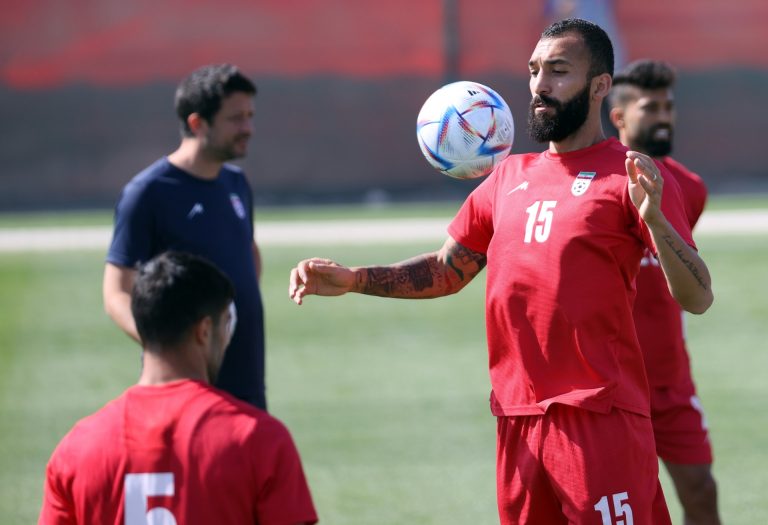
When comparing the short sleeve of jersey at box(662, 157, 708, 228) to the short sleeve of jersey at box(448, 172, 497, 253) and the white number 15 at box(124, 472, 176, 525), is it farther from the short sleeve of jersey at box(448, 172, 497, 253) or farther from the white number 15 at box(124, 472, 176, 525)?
the white number 15 at box(124, 472, 176, 525)

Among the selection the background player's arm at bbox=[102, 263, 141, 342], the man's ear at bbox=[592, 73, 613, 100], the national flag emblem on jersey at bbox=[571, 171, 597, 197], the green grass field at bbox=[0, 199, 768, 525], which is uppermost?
the man's ear at bbox=[592, 73, 613, 100]

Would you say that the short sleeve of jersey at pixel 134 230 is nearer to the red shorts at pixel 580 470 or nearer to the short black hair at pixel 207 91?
the short black hair at pixel 207 91

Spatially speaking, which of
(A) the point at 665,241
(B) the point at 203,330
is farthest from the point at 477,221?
(B) the point at 203,330

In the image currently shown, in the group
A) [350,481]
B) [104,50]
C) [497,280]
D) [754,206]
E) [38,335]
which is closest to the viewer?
[497,280]

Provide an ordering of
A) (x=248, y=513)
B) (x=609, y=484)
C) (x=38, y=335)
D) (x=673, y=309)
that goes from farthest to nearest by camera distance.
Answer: (x=38, y=335) → (x=673, y=309) → (x=609, y=484) → (x=248, y=513)

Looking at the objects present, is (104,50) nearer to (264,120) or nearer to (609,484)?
(264,120)

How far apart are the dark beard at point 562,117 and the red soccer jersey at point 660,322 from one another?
1.82m

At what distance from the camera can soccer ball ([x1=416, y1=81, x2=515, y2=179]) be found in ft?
17.0

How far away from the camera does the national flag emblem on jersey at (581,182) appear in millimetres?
4465

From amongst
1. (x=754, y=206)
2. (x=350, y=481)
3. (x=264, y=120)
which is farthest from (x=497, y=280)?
(x=264, y=120)

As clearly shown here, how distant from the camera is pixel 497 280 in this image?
4.61m

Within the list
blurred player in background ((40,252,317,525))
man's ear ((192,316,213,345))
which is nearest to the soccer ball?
man's ear ((192,316,213,345))

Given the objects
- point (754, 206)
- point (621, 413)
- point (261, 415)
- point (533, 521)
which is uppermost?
point (261, 415)

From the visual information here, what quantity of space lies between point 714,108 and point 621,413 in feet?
91.1
